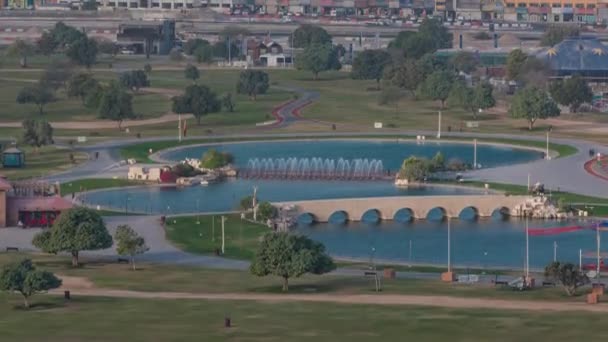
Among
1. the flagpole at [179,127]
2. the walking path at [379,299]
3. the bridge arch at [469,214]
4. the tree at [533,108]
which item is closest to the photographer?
the walking path at [379,299]

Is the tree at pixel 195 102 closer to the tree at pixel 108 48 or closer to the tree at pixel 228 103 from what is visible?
the tree at pixel 228 103

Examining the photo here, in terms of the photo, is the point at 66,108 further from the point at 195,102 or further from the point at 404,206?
the point at 404,206

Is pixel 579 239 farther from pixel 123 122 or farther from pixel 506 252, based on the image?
pixel 123 122

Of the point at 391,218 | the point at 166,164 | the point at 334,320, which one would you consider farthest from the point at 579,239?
the point at 166,164

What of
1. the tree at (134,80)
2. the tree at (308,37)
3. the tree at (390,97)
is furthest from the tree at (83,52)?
the tree at (390,97)

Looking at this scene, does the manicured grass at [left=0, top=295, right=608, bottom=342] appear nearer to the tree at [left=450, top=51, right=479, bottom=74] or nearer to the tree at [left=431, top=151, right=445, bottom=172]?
the tree at [left=431, top=151, right=445, bottom=172]

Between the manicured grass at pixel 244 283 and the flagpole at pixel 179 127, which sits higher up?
the flagpole at pixel 179 127
